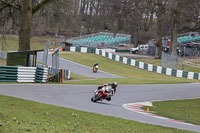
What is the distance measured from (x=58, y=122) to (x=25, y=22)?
15667 millimetres

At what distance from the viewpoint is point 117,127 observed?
9.98 meters

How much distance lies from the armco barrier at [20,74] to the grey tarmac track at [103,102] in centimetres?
132

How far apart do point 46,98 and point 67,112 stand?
13.9 feet

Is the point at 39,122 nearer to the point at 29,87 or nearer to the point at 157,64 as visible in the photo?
the point at 29,87

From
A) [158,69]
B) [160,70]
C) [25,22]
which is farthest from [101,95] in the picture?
[158,69]

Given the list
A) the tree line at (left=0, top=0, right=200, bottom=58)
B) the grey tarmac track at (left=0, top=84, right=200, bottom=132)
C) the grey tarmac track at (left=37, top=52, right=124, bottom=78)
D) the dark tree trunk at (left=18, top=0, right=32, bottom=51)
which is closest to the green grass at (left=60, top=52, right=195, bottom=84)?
the grey tarmac track at (left=37, top=52, right=124, bottom=78)

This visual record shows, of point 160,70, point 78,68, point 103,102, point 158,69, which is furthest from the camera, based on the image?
point 158,69

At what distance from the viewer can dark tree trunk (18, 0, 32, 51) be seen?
24000mm

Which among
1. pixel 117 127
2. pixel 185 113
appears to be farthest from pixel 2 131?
pixel 185 113

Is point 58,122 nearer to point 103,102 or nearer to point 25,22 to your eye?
point 103,102

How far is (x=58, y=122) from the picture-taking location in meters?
9.71

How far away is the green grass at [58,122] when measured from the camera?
845cm

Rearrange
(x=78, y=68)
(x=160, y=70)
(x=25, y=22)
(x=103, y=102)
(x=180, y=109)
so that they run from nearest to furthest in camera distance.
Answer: (x=103, y=102) < (x=180, y=109) < (x=25, y=22) < (x=78, y=68) < (x=160, y=70)

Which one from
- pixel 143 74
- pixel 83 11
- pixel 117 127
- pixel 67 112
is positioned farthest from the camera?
pixel 83 11
